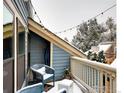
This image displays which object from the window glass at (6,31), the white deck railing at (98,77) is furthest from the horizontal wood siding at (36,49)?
the window glass at (6,31)

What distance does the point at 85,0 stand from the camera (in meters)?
6.72

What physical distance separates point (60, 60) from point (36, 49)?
1.11m

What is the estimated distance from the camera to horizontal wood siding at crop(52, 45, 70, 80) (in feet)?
21.9

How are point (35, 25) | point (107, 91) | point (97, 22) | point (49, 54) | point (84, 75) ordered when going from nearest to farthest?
point (107, 91) → point (84, 75) → point (35, 25) → point (49, 54) → point (97, 22)

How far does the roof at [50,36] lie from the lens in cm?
633

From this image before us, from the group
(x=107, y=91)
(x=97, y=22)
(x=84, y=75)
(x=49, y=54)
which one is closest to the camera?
(x=107, y=91)

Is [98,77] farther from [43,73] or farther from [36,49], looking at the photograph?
[36,49]

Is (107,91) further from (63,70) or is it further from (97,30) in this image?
(97,30)

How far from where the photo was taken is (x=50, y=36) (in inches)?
253

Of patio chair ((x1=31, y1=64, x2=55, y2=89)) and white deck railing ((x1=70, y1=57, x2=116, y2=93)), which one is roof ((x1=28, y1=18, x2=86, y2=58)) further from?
patio chair ((x1=31, y1=64, x2=55, y2=89))

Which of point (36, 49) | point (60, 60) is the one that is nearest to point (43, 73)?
point (60, 60)

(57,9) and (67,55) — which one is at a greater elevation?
(57,9)

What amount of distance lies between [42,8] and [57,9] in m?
0.70

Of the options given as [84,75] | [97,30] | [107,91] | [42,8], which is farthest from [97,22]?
[107,91]
